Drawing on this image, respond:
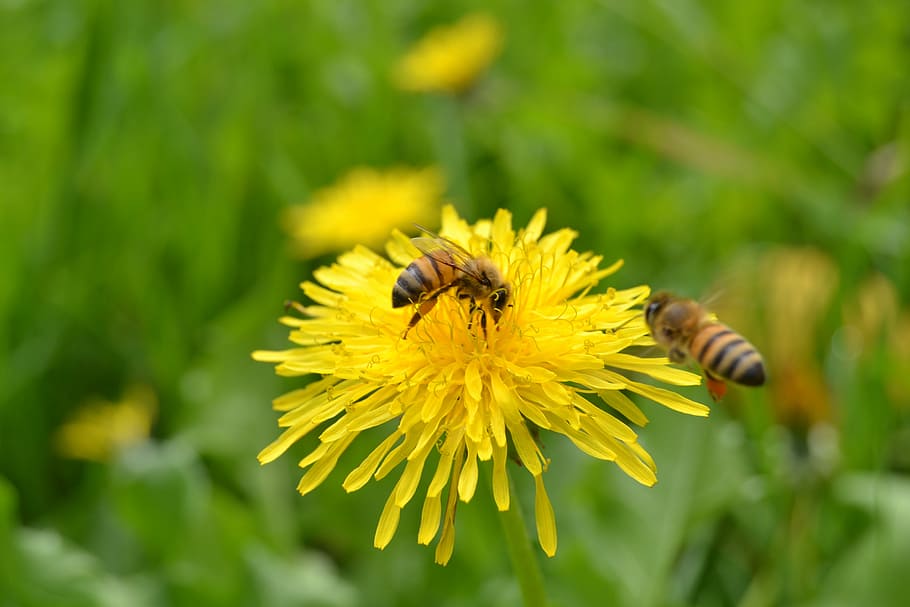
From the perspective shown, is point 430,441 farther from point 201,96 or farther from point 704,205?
point 201,96

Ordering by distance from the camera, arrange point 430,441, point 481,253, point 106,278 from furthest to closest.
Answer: point 106,278, point 481,253, point 430,441

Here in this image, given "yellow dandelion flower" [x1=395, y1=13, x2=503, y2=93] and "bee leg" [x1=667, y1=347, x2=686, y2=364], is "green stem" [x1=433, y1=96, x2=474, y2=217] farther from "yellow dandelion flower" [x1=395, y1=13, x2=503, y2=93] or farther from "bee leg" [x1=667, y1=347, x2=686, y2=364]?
"bee leg" [x1=667, y1=347, x2=686, y2=364]

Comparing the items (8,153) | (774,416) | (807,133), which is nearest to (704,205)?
(807,133)

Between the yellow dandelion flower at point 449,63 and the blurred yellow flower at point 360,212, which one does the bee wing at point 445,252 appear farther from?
the yellow dandelion flower at point 449,63

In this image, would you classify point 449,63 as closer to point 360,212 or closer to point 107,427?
point 360,212

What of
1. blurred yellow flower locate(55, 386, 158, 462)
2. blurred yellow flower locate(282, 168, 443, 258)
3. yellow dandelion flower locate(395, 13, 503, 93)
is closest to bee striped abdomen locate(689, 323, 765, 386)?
blurred yellow flower locate(282, 168, 443, 258)

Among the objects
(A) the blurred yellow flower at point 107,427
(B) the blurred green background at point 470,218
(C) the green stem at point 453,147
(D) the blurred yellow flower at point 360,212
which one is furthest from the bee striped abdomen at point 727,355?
(A) the blurred yellow flower at point 107,427
